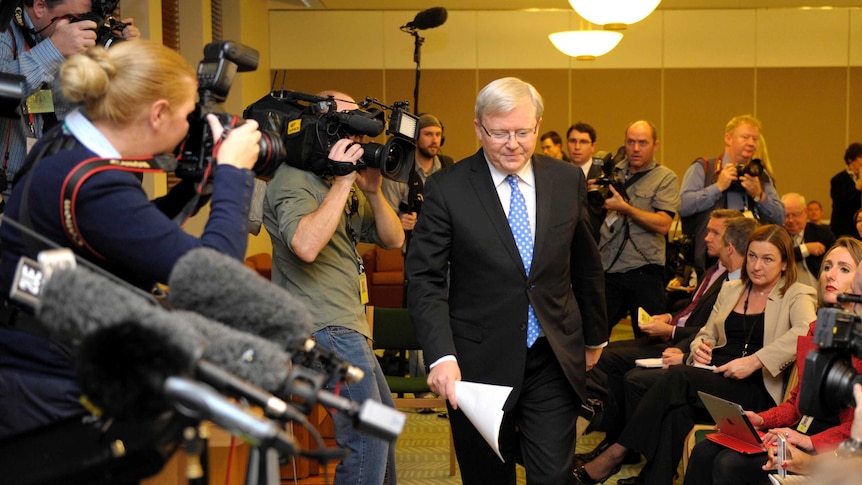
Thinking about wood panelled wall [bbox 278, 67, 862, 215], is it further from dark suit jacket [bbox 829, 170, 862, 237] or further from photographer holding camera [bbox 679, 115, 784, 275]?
photographer holding camera [bbox 679, 115, 784, 275]

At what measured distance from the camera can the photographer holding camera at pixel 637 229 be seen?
17.5 ft

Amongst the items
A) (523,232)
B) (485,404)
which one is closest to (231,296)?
(485,404)

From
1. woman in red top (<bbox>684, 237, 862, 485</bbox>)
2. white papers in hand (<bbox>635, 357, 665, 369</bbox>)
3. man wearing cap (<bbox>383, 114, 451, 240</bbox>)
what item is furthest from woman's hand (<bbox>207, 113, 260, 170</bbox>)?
man wearing cap (<bbox>383, 114, 451, 240</bbox>)

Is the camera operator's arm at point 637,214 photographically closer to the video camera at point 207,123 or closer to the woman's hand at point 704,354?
the woman's hand at point 704,354

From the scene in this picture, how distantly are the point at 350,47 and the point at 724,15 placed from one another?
395 centimetres

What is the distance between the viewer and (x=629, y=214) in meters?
5.44

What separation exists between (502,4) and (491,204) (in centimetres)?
743

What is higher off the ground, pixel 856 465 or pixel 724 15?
pixel 724 15

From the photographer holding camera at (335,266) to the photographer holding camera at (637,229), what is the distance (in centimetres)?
267

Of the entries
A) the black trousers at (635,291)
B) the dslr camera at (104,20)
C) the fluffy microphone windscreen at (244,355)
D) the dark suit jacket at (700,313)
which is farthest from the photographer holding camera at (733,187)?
the fluffy microphone windscreen at (244,355)

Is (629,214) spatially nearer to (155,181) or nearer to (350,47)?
(155,181)

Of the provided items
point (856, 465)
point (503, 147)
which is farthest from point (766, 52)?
point (856, 465)

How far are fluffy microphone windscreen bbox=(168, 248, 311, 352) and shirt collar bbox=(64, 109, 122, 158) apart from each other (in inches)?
13.1

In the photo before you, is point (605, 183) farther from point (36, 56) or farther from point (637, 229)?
point (36, 56)
